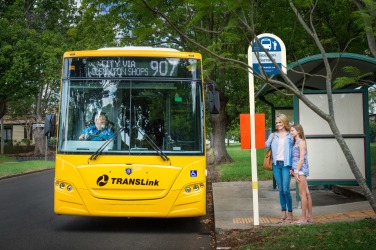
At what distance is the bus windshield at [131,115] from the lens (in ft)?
27.9

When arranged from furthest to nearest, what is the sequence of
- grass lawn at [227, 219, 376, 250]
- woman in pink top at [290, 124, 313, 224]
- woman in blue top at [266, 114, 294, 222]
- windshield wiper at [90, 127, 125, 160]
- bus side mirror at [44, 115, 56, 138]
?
bus side mirror at [44, 115, 56, 138] → woman in blue top at [266, 114, 294, 222] → windshield wiper at [90, 127, 125, 160] → woman in pink top at [290, 124, 313, 224] → grass lawn at [227, 219, 376, 250]

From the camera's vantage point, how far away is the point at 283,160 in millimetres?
8547

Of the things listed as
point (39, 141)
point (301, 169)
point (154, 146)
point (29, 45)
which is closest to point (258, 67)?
point (301, 169)

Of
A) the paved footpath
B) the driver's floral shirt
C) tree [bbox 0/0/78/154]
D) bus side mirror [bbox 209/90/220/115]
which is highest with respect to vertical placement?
tree [bbox 0/0/78/154]

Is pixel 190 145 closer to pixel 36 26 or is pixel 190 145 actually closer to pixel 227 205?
pixel 227 205

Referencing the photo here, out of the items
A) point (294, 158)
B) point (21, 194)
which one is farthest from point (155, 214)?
point (21, 194)

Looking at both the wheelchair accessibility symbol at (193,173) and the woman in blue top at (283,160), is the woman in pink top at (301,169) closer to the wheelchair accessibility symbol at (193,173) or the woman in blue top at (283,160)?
the woman in blue top at (283,160)

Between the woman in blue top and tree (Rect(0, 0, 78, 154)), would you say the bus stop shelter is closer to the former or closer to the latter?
the woman in blue top

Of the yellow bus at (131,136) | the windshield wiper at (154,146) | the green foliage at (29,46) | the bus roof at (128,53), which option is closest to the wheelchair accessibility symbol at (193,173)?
the yellow bus at (131,136)

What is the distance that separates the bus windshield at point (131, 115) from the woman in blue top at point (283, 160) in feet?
4.26

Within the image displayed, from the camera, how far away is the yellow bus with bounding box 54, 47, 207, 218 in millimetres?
8312

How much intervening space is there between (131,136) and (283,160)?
2.57 m

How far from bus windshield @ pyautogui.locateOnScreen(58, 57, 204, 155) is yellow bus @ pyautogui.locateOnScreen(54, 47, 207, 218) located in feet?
0.05

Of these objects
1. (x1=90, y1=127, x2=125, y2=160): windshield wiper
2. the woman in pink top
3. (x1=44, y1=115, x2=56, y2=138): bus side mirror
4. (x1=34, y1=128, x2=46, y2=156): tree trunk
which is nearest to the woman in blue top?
the woman in pink top
